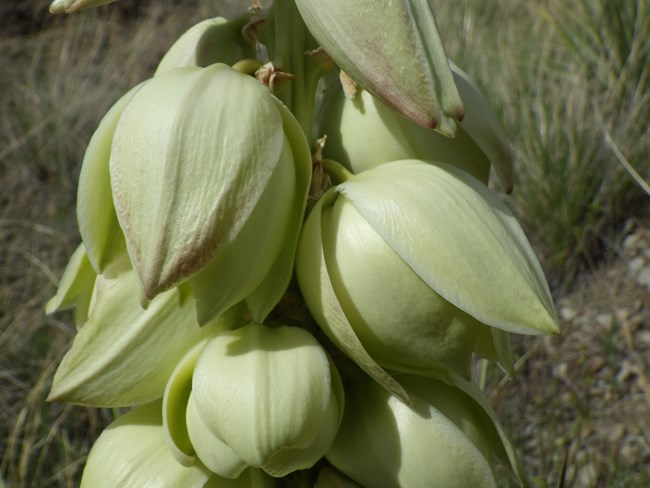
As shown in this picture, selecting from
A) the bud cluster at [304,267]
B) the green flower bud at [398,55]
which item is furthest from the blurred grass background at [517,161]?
the green flower bud at [398,55]

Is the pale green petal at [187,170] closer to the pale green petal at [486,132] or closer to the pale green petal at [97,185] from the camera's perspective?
the pale green petal at [97,185]

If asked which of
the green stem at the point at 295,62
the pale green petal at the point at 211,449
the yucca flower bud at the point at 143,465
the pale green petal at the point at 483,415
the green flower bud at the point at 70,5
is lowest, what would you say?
the pale green petal at the point at 483,415

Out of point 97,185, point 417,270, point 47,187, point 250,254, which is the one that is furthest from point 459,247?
point 47,187

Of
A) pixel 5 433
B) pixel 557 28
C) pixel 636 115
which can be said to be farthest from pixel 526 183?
pixel 5 433

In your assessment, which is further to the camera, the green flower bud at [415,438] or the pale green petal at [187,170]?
the green flower bud at [415,438]

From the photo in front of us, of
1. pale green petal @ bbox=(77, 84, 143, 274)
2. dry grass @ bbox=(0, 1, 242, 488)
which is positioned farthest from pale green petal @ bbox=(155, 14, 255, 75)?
dry grass @ bbox=(0, 1, 242, 488)

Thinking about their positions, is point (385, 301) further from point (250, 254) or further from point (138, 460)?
point (138, 460)

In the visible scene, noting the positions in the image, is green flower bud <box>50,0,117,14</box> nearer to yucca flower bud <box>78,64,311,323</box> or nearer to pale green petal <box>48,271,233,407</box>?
yucca flower bud <box>78,64,311,323</box>
